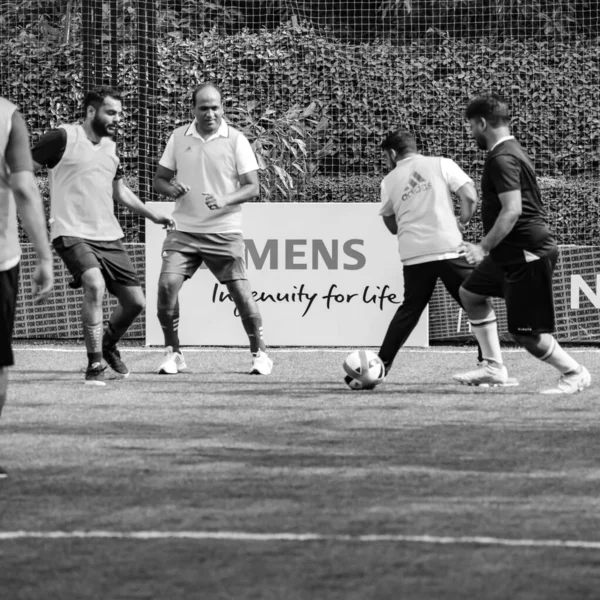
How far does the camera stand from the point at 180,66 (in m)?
15.6

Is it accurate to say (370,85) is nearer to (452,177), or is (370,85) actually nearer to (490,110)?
(452,177)

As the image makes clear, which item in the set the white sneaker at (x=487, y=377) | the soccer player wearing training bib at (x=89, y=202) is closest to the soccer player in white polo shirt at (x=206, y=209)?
the soccer player wearing training bib at (x=89, y=202)

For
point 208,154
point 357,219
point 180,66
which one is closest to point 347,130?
point 180,66

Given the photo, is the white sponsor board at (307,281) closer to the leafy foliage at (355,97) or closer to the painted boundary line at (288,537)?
the leafy foliage at (355,97)

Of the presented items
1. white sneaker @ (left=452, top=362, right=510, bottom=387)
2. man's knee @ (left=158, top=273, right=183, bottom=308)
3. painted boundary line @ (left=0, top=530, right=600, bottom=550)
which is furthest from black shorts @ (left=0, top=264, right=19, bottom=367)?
man's knee @ (left=158, top=273, right=183, bottom=308)

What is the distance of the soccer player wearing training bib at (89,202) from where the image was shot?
945cm

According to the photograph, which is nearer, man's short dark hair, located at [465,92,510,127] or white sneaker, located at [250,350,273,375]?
man's short dark hair, located at [465,92,510,127]

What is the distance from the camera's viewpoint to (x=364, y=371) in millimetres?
9188

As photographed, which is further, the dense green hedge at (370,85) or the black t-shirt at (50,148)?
the dense green hedge at (370,85)

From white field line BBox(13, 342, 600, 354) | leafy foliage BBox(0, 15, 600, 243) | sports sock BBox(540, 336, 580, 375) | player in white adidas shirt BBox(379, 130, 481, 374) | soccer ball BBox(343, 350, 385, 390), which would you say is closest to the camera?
sports sock BBox(540, 336, 580, 375)

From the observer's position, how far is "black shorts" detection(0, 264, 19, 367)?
570 cm

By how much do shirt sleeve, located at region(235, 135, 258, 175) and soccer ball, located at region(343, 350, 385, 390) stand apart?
1.77m

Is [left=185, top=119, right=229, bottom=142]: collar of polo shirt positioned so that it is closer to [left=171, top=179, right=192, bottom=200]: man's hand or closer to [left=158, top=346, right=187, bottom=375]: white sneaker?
[left=171, top=179, right=192, bottom=200]: man's hand

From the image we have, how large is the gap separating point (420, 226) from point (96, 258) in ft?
6.98
